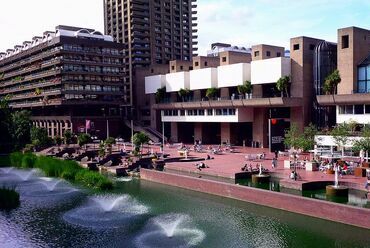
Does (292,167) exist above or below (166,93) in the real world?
below

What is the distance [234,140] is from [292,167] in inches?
1208

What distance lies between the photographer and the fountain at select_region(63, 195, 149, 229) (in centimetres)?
3014

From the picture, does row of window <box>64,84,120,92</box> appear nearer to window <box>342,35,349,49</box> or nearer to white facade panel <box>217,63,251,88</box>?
white facade panel <box>217,63,251,88</box>

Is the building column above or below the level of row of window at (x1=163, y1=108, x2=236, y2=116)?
below

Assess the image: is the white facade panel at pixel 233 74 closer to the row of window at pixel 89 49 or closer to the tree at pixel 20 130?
the row of window at pixel 89 49

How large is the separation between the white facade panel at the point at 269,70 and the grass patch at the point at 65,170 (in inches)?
1244

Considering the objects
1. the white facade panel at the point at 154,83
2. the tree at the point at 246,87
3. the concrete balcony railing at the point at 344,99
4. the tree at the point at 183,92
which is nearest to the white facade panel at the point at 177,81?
the tree at the point at 183,92

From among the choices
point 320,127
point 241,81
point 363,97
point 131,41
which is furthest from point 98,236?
point 131,41

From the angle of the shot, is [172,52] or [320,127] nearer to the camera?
[320,127]

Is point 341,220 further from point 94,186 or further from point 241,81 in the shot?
point 241,81

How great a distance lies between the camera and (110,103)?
9756 cm

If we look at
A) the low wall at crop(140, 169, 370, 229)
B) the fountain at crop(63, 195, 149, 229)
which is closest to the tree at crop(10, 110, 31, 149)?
the low wall at crop(140, 169, 370, 229)

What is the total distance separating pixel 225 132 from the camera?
75.7 metres

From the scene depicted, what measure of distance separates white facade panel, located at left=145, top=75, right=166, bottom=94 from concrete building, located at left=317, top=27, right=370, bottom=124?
129 feet
